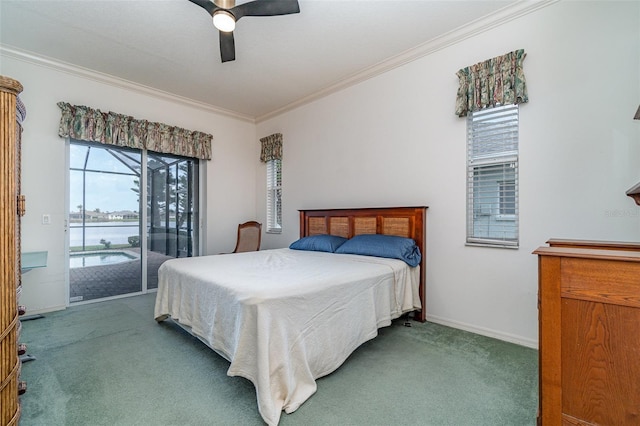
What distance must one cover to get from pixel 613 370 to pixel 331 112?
3.83 meters

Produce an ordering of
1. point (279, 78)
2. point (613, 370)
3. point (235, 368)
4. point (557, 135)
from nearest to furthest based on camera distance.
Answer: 1. point (613, 370)
2. point (235, 368)
3. point (557, 135)
4. point (279, 78)

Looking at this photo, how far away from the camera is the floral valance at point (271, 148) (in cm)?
501

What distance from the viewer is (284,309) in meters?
1.75

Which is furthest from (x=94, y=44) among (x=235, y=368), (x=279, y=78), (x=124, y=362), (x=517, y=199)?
(x=517, y=199)

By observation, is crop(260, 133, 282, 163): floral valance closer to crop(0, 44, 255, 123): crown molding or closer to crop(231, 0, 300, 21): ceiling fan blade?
crop(0, 44, 255, 123): crown molding

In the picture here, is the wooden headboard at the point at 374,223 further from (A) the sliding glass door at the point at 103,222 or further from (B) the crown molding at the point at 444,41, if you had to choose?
(A) the sliding glass door at the point at 103,222

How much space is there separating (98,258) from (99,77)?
2413 millimetres

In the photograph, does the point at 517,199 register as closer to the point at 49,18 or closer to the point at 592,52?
the point at 592,52

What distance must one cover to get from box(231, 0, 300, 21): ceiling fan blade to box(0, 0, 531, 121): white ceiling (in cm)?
48

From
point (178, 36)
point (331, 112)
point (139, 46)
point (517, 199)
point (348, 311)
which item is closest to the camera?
point (348, 311)

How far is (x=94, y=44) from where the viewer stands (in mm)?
3160

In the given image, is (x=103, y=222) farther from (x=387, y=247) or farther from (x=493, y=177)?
(x=493, y=177)

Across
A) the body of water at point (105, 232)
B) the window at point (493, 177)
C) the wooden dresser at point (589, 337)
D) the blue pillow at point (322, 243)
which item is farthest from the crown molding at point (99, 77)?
the wooden dresser at point (589, 337)

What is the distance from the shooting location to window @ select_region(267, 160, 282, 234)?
17.1ft
